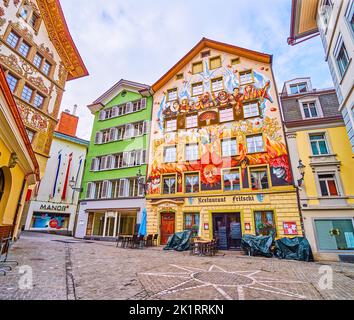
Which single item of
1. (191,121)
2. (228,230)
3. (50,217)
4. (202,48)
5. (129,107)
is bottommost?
(228,230)

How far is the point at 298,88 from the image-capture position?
17750mm

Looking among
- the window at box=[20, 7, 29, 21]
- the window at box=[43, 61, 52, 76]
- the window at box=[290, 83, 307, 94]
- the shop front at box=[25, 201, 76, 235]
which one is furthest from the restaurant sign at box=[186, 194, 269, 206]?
the shop front at box=[25, 201, 76, 235]

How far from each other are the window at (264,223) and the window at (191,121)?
9.94m

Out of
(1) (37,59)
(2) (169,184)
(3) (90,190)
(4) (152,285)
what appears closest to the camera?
(4) (152,285)

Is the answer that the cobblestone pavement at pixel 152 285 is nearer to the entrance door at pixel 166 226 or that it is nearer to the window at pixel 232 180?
the window at pixel 232 180

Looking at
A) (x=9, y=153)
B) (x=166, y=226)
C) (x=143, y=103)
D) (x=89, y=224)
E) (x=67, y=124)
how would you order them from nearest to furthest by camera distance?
(x=9, y=153) < (x=166, y=226) < (x=89, y=224) < (x=143, y=103) < (x=67, y=124)

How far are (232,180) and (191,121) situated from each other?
7419 millimetres

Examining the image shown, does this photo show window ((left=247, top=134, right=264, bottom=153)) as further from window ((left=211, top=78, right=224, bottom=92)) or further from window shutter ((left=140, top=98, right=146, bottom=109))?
window shutter ((left=140, top=98, right=146, bottom=109))

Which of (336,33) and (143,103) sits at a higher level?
(143,103)

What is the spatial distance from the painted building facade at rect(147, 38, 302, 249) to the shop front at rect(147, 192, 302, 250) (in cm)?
6

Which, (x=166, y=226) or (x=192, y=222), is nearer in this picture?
(x=192, y=222)

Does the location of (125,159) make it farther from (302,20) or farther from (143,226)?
(302,20)

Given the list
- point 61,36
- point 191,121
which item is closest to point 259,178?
point 191,121

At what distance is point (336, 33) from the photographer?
10.8 m
